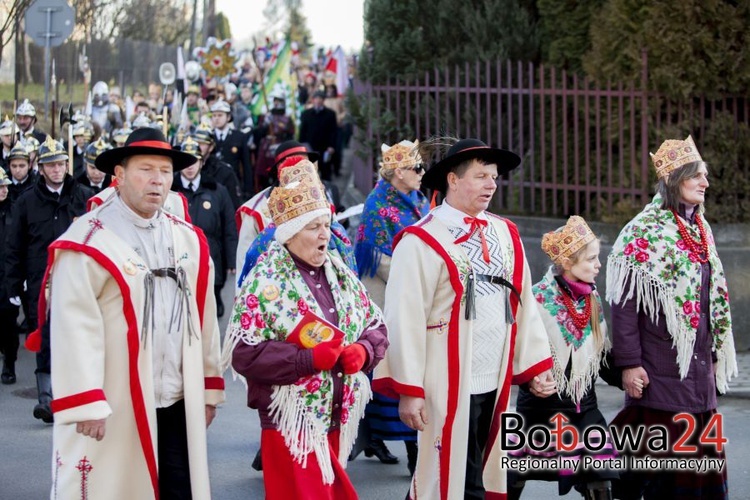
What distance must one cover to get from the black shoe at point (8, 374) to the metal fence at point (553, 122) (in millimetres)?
4846

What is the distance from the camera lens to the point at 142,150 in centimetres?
554

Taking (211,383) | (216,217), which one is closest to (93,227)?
(211,383)

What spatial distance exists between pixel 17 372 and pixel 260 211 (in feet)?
12.3

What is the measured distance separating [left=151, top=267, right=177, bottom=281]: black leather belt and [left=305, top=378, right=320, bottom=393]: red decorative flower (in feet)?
2.41

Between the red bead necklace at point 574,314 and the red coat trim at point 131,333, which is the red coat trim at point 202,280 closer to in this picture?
the red coat trim at point 131,333

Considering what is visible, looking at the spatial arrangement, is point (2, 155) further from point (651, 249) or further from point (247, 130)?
point (651, 249)

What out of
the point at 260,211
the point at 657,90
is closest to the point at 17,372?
the point at 260,211

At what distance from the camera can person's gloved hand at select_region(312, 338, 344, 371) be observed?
5.28 meters

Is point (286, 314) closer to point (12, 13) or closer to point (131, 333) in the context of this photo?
point (131, 333)

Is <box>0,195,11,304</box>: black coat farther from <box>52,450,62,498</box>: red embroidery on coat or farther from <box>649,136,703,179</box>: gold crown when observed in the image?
<box>649,136,703,179</box>: gold crown

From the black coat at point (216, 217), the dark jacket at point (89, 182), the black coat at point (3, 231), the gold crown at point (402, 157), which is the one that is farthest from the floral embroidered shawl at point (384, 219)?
the black coat at point (3, 231)

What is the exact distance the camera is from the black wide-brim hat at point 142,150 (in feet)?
18.2

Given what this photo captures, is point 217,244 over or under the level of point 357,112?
under

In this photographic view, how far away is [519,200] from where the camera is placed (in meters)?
13.5
